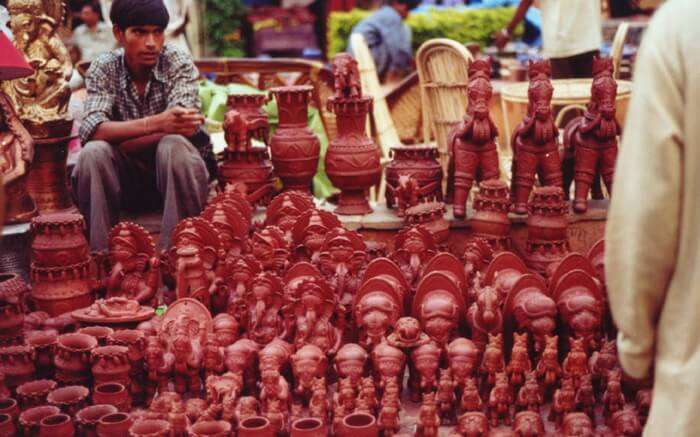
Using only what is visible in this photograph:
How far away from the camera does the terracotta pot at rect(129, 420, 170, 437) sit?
7.69 feet

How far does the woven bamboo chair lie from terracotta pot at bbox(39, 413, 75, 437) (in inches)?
112

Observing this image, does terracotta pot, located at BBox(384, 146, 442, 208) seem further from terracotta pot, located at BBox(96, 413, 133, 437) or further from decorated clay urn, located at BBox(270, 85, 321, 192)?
terracotta pot, located at BBox(96, 413, 133, 437)

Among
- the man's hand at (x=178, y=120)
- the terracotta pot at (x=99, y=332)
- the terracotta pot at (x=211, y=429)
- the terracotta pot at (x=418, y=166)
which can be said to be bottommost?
the terracotta pot at (x=211, y=429)

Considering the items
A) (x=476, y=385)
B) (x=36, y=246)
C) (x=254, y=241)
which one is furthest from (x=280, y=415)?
(x=36, y=246)

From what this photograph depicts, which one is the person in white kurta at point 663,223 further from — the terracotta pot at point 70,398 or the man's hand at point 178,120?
the man's hand at point 178,120

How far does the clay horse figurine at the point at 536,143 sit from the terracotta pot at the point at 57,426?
6.24 ft

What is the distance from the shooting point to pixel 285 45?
33.9 ft

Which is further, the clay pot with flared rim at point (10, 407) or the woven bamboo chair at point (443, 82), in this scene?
the woven bamboo chair at point (443, 82)

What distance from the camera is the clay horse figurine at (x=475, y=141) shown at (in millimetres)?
3506

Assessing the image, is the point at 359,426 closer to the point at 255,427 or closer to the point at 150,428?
the point at 255,427

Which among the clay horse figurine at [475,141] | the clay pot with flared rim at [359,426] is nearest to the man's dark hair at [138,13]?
the clay horse figurine at [475,141]

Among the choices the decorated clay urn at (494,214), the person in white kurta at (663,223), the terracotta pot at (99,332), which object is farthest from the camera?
the decorated clay urn at (494,214)

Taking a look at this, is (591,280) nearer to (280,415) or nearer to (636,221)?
(280,415)

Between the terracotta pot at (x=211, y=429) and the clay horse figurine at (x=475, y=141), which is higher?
the clay horse figurine at (x=475, y=141)
